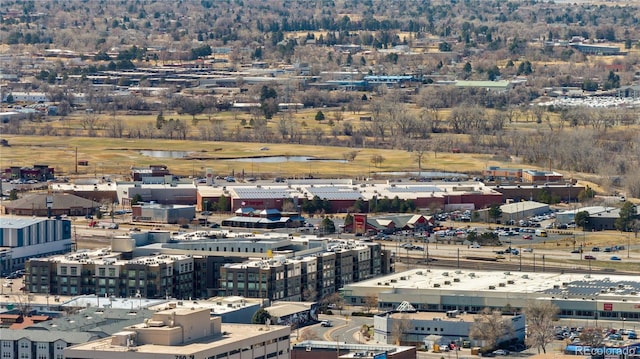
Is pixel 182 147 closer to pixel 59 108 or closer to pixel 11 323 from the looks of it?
pixel 59 108

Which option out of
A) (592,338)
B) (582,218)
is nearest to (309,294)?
(592,338)

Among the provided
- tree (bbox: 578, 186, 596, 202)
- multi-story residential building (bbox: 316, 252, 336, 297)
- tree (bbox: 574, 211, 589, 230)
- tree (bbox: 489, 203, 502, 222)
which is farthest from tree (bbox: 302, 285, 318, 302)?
tree (bbox: 578, 186, 596, 202)

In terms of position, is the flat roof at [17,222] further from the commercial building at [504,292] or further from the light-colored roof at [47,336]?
the light-colored roof at [47,336]

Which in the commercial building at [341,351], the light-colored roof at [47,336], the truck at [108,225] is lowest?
the commercial building at [341,351]

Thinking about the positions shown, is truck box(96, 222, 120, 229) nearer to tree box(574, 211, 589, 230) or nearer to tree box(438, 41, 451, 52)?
tree box(574, 211, 589, 230)

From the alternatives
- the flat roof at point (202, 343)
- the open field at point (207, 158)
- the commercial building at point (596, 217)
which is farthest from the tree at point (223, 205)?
the flat roof at point (202, 343)

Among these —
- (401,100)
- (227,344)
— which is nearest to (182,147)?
(401,100)
